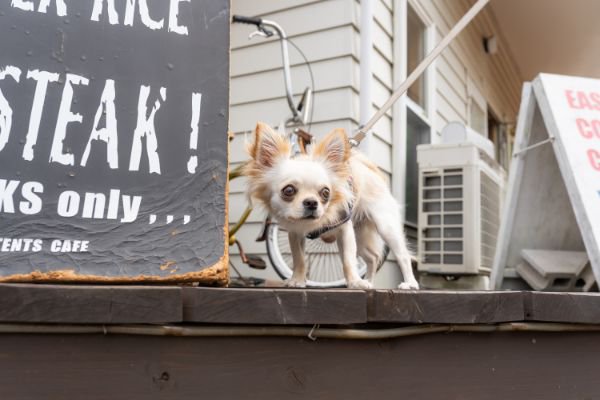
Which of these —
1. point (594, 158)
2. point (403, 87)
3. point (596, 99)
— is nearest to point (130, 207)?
point (403, 87)

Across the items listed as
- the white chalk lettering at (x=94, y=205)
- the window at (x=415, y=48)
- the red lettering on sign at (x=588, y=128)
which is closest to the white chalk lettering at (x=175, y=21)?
the white chalk lettering at (x=94, y=205)

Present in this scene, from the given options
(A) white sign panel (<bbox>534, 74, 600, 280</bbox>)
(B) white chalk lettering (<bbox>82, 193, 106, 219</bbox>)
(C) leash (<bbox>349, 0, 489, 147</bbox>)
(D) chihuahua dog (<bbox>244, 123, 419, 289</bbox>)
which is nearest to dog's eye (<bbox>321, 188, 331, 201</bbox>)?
(D) chihuahua dog (<bbox>244, 123, 419, 289</bbox>)

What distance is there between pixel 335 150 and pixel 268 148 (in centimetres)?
25

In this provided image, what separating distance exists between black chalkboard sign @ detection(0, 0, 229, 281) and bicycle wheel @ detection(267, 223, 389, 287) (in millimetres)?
1979

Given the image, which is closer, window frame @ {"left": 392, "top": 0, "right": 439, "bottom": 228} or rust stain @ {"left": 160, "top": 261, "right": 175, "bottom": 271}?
rust stain @ {"left": 160, "top": 261, "right": 175, "bottom": 271}

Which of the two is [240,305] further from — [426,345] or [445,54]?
[445,54]

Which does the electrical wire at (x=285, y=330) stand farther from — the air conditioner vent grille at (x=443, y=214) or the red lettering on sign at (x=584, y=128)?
the air conditioner vent grille at (x=443, y=214)

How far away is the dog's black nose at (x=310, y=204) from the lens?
1888 millimetres

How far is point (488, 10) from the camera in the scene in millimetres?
7629

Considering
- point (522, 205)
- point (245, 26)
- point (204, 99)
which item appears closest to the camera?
point (204, 99)

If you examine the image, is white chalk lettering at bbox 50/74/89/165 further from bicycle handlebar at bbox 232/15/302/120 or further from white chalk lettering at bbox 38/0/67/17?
bicycle handlebar at bbox 232/15/302/120

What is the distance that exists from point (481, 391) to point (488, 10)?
7346mm

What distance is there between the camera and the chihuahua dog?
6.35 feet

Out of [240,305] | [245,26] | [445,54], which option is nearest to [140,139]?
[240,305]
